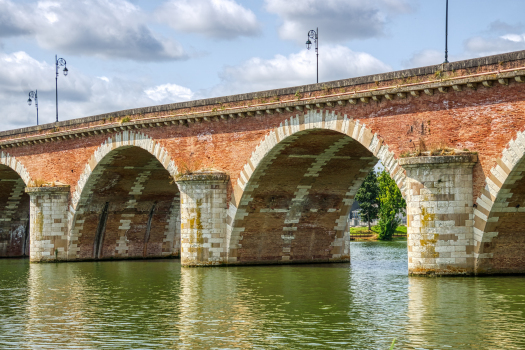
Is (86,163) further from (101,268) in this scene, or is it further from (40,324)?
(40,324)

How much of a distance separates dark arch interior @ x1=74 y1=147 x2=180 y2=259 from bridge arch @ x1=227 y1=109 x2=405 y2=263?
7.55 metres

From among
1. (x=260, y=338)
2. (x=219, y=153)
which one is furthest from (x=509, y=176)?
(x=219, y=153)

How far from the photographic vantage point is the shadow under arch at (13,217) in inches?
1884

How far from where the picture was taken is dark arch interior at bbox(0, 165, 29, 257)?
47969 millimetres

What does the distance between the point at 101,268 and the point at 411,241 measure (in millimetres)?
15868

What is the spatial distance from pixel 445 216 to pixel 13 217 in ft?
104

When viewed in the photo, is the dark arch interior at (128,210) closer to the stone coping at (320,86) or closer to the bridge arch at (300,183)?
the stone coping at (320,86)

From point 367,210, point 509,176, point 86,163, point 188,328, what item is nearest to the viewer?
point 188,328

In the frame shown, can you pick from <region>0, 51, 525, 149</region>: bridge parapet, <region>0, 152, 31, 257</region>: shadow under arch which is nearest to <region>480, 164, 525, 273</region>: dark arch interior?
<region>0, 51, 525, 149</region>: bridge parapet

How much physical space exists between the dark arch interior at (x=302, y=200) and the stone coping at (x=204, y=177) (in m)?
1.09

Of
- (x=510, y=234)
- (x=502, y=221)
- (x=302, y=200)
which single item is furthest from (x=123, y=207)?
(x=502, y=221)

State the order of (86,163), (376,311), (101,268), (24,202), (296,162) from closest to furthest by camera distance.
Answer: (376,311), (296,162), (101,268), (86,163), (24,202)

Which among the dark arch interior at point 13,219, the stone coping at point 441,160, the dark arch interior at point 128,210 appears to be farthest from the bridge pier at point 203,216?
the dark arch interior at point 13,219

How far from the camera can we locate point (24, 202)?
48.8 metres
